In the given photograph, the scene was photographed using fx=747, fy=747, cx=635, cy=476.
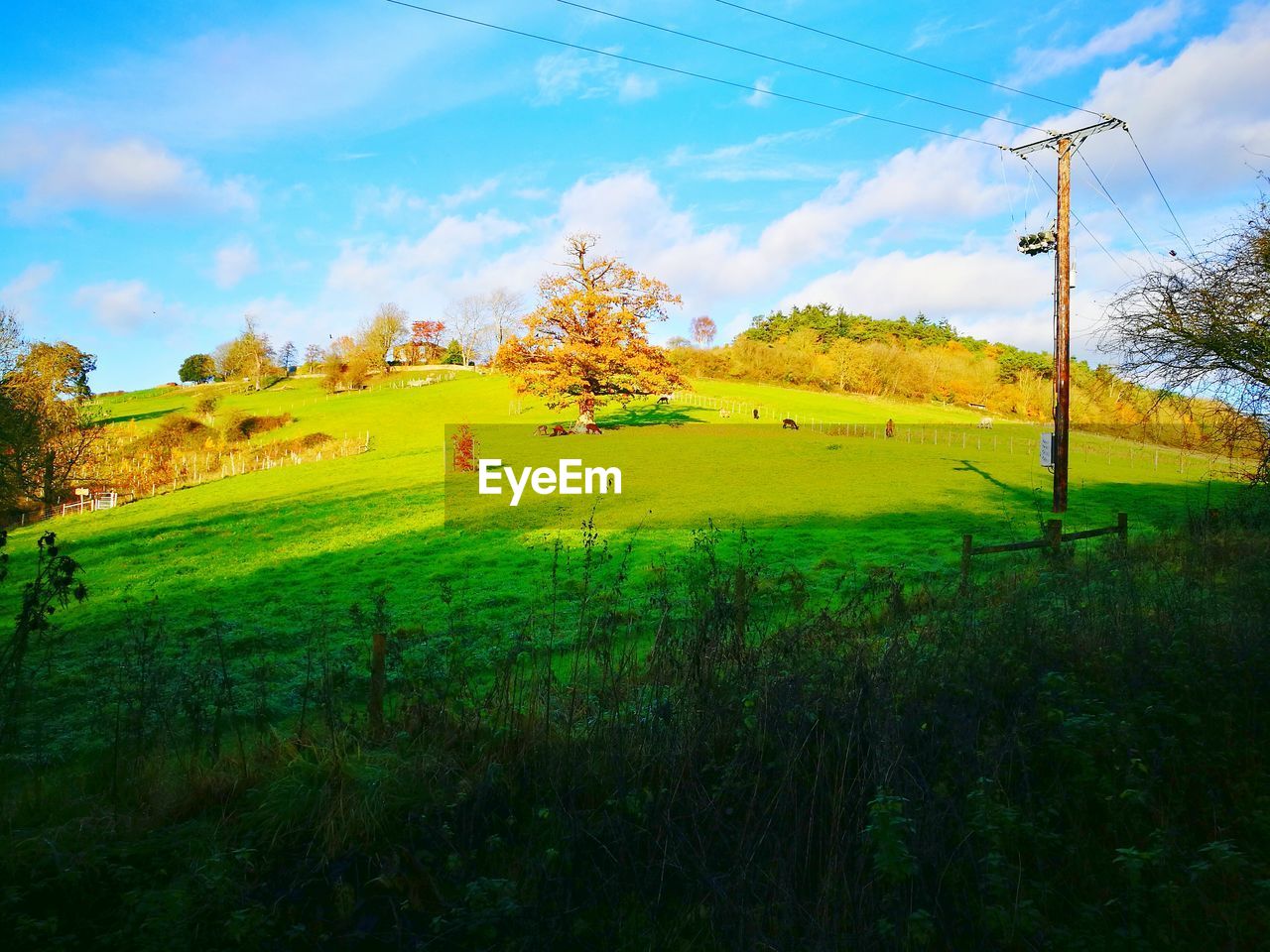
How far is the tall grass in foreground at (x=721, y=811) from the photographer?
4.05 meters

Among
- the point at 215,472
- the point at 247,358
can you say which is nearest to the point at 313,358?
the point at 247,358

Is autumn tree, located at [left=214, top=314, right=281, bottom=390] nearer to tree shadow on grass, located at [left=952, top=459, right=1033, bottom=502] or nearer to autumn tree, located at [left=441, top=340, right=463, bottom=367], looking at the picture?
autumn tree, located at [left=441, top=340, right=463, bottom=367]

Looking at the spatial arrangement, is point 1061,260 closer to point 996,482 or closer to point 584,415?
point 996,482

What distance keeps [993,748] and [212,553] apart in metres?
26.6

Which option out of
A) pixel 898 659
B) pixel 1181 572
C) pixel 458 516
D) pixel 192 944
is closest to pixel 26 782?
pixel 192 944

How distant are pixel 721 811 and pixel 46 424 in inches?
1753

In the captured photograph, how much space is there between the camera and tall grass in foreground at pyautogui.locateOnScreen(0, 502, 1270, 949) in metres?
4.05

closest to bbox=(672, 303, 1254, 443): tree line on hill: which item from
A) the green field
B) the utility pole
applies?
the green field

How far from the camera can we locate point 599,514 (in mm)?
30453

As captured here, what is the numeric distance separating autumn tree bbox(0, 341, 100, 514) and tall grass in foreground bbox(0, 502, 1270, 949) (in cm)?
2624

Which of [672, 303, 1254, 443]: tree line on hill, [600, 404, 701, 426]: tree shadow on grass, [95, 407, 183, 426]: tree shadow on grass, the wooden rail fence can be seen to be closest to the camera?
the wooden rail fence

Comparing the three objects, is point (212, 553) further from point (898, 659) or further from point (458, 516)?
point (898, 659)

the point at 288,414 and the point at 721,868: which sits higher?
the point at 288,414

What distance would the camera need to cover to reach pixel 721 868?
178 inches
